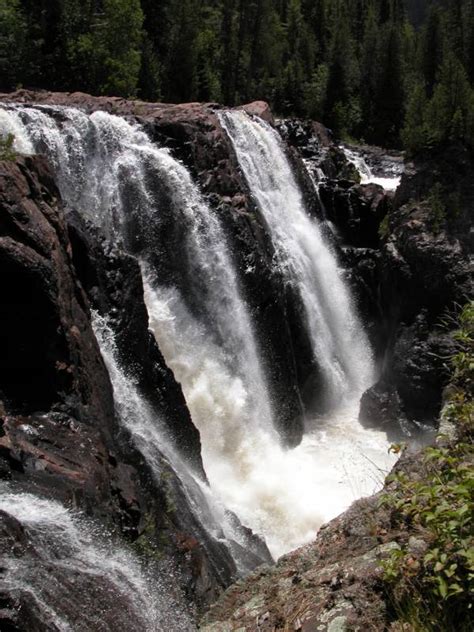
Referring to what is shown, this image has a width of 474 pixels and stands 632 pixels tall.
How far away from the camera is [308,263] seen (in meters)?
17.3

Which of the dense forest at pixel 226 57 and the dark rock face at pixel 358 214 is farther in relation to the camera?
the dense forest at pixel 226 57

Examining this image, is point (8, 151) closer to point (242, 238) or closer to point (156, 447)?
point (156, 447)

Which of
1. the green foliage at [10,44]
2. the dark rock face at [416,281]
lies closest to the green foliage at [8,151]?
the dark rock face at [416,281]

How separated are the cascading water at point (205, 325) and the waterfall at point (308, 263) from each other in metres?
1.74

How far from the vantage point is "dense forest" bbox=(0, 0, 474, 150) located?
28297mm

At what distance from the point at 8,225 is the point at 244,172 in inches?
420

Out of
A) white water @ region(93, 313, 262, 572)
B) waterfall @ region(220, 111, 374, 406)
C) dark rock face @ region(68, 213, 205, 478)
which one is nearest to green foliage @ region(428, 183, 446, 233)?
waterfall @ region(220, 111, 374, 406)

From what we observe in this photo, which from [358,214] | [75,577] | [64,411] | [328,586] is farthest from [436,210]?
[75,577]

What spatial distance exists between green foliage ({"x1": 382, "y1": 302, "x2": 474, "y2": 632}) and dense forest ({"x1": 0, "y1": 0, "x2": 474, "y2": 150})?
23.1m

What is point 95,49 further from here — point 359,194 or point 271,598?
point 271,598

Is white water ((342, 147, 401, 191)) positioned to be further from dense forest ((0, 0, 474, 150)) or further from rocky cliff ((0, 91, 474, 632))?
dense forest ((0, 0, 474, 150))

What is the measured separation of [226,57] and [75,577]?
137 feet

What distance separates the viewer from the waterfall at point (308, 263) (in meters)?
16.6

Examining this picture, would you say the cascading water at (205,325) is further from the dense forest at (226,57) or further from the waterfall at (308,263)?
the dense forest at (226,57)
